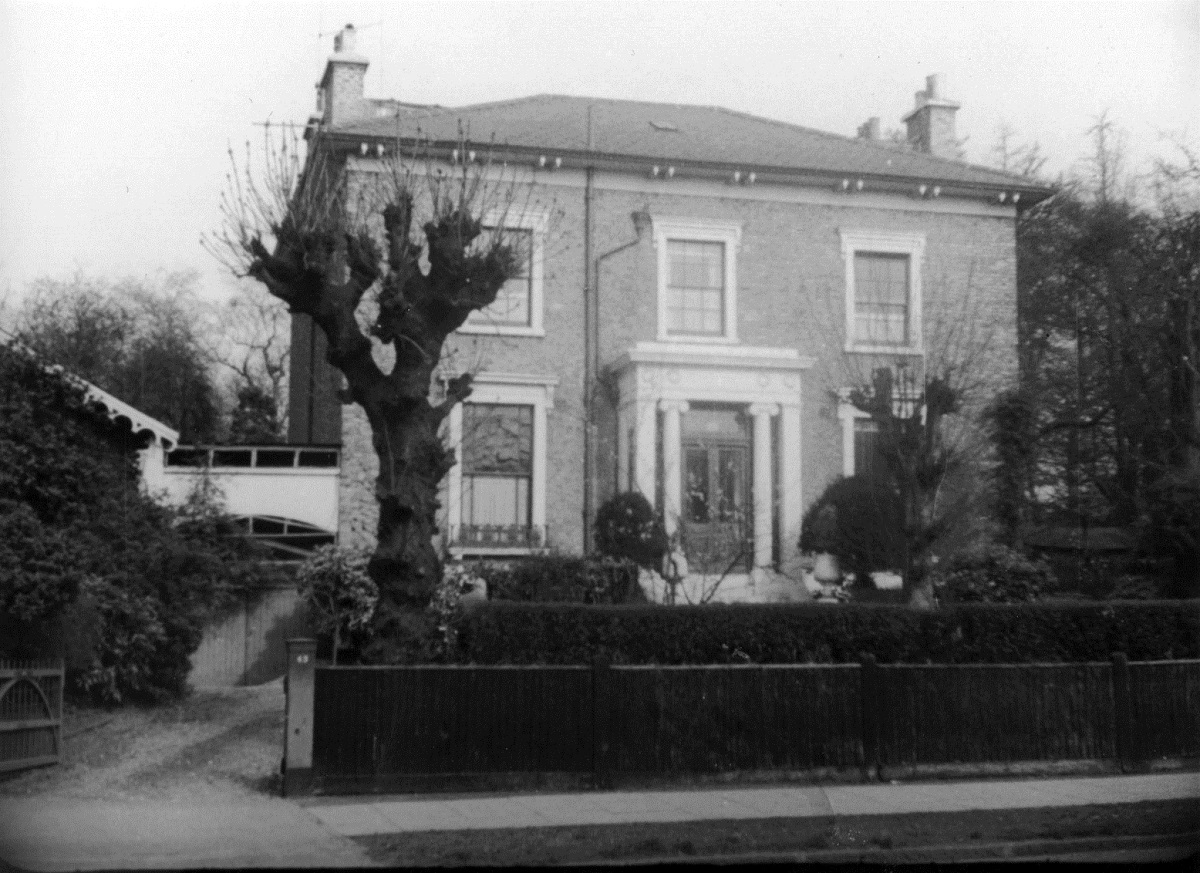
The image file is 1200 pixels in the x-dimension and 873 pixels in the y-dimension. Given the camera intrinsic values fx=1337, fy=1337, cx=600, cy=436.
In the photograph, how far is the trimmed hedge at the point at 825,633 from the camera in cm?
1408

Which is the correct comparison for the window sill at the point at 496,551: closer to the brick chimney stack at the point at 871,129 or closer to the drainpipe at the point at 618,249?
the drainpipe at the point at 618,249

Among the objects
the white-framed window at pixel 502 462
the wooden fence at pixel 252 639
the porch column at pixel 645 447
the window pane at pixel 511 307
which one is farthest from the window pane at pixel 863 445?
the wooden fence at pixel 252 639

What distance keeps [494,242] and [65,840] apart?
7.07 metres

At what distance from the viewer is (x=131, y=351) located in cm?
4019

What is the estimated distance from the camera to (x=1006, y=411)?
23.8m

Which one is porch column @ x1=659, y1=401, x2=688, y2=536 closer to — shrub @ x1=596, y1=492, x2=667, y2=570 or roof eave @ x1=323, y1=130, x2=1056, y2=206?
shrub @ x1=596, y1=492, x2=667, y2=570

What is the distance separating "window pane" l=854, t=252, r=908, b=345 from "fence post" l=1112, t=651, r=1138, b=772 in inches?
453

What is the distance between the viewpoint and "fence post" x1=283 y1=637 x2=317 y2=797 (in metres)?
Result: 11.8

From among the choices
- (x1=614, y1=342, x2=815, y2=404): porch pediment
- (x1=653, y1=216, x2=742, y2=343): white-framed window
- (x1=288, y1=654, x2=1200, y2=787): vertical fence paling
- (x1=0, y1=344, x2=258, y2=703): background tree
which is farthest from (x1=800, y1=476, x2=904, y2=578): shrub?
(x1=0, y1=344, x2=258, y2=703): background tree

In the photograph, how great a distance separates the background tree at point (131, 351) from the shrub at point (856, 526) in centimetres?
1773

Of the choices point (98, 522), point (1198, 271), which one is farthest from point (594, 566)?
point (1198, 271)

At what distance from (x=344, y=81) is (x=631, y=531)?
31.8 ft

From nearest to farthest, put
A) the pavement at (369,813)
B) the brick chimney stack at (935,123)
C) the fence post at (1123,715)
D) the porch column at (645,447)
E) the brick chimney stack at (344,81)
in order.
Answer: the pavement at (369,813)
the fence post at (1123,715)
the porch column at (645,447)
the brick chimney stack at (344,81)
the brick chimney stack at (935,123)

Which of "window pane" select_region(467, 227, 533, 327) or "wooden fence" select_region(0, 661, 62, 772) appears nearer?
"wooden fence" select_region(0, 661, 62, 772)
